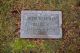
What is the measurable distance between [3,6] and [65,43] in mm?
786

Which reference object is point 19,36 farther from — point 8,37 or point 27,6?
point 27,6

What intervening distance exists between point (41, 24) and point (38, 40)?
0.18 m

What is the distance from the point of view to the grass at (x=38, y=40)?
98.6 inches

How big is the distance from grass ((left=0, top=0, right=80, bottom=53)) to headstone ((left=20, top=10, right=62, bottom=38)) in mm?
44

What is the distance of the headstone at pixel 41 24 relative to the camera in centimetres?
254

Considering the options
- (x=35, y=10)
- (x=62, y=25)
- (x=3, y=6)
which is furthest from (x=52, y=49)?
(x=3, y=6)

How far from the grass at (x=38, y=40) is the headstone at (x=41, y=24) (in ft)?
0.15

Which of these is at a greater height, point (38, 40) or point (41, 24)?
point (41, 24)

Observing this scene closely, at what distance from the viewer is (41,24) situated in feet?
8.43

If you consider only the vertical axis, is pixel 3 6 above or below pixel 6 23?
above

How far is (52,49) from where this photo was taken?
8.22 feet

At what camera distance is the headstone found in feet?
8.32

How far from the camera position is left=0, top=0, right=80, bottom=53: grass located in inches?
98.6

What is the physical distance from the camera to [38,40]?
2.53 metres
